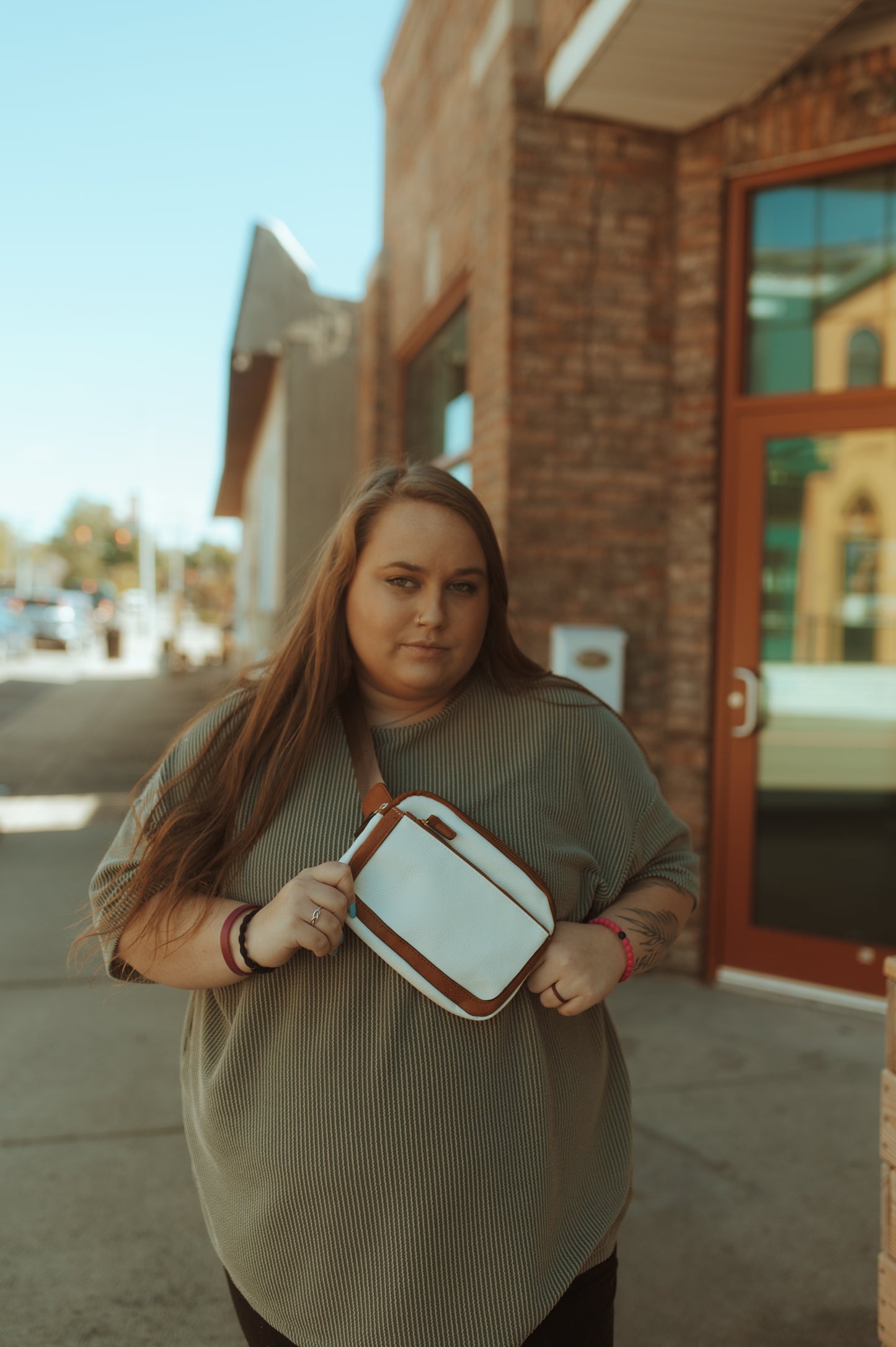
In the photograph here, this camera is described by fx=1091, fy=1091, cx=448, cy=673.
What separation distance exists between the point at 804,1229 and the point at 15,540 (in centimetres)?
10335

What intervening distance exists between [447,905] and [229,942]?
31 cm

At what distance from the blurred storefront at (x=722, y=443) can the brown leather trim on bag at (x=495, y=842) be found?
3.43 meters

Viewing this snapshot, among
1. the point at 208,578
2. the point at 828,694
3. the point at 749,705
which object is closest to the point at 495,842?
the point at 749,705

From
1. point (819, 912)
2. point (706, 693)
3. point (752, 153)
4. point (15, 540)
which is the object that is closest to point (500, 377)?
point (752, 153)

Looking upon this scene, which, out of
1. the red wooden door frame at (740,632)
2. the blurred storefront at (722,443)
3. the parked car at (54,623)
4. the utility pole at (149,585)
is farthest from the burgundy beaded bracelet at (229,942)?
the utility pole at (149,585)

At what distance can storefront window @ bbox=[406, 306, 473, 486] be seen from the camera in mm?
6113

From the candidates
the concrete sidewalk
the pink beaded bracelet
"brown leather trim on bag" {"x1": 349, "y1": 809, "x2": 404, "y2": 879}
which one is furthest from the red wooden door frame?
"brown leather trim on bag" {"x1": 349, "y1": 809, "x2": 404, "y2": 879}

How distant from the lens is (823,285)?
462 centimetres

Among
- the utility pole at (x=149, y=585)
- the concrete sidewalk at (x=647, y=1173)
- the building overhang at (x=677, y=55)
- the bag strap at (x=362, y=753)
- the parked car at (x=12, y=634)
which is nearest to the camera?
the bag strap at (x=362, y=753)

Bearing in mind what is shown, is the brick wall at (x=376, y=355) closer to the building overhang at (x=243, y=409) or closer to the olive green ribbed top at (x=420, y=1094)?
the building overhang at (x=243, y=409)

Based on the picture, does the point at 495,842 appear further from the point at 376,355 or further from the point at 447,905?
the point at 376,355

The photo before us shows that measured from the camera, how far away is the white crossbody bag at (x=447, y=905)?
146 centimetres

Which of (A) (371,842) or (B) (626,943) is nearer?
(A) (371,842)

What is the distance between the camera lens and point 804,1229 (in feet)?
9.77
